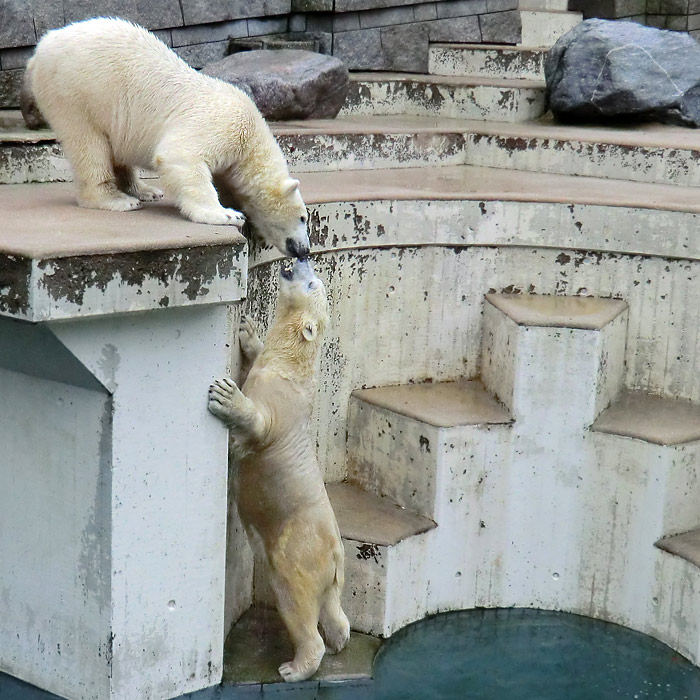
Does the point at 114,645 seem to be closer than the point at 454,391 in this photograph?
Yes

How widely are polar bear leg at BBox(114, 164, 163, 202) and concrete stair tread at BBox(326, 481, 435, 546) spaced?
4.94 feet

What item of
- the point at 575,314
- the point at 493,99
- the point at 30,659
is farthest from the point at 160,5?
the point at 30,659

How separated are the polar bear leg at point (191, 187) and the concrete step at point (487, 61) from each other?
526cm

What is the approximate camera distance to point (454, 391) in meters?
5.23

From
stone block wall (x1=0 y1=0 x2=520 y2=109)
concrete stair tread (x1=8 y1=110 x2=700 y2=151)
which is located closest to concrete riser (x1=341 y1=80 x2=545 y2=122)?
concrete stair tread (x1=8 y1=110 x2=700 y2=151)

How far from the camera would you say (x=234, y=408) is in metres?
3.62

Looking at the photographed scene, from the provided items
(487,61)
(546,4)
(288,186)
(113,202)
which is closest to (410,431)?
(288,186)

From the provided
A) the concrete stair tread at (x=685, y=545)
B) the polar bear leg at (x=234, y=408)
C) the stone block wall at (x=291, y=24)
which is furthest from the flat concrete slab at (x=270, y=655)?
the stone block wall at (x=291, y=24)

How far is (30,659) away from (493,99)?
489 centimetres

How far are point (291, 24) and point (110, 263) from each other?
5.32 metres

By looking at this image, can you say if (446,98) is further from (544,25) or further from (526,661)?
(526,661)

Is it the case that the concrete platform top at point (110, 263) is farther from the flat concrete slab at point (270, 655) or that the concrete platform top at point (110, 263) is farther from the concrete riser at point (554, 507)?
the concrete riser at point (554, 507)

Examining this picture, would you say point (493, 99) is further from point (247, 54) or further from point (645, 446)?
point (645, 446)

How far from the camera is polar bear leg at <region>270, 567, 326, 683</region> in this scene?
3.97 m
